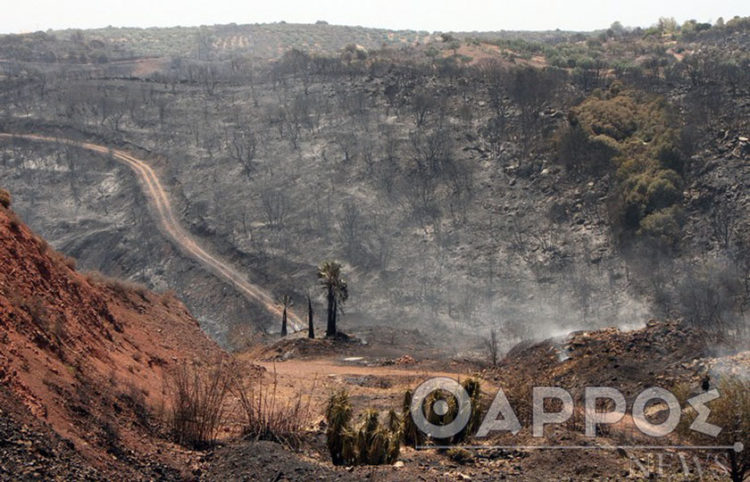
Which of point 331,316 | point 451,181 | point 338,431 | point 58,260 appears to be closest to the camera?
point 338,431

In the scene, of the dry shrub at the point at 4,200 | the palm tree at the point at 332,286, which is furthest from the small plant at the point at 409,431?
the palm tree at the point at 332,286

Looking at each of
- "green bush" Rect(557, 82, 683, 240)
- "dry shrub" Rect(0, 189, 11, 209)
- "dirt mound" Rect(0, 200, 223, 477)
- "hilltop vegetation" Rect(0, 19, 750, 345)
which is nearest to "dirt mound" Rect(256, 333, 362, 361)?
"hilltop vegetation" Rect(0, 19, 750, 345)

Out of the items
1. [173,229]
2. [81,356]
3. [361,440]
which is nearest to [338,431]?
[361,440]

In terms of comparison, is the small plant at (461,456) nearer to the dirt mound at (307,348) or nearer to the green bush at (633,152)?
the dirt mound at (307,348)

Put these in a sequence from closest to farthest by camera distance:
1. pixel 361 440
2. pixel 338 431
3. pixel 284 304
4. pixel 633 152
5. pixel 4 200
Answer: pixel 361 440, pixel 338 431, pixel 4 200, pixel 284 304, pixel 633 152

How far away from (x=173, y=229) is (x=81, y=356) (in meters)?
58.1

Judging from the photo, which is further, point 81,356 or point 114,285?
point 114,285

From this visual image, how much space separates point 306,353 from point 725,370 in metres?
28.1

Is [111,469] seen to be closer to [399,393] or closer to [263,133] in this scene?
[399,393]

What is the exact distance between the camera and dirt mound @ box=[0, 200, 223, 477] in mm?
18141

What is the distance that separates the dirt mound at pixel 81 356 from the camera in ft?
59.5

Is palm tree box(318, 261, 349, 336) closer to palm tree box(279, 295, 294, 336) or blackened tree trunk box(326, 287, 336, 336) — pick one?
blackened tree trunk box(326, 287, 336, 336)

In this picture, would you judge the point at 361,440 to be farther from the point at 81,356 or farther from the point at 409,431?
the point at 81,356

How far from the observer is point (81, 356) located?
78.1 ft
